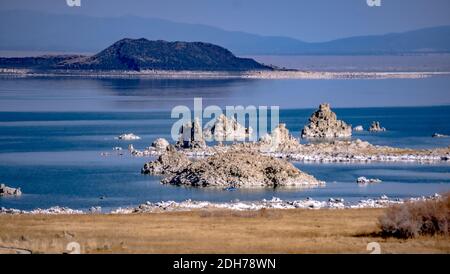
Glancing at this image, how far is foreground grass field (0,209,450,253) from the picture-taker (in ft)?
80.9

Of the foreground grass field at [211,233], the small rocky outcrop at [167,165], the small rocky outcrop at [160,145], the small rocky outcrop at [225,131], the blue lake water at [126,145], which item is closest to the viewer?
the foreground grass field at [211,233]

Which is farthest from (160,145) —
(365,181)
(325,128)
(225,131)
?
(365,181)

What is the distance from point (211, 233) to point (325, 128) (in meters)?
49.1

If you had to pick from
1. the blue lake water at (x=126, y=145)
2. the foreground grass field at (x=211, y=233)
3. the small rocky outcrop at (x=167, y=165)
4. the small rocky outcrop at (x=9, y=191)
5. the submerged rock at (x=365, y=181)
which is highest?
the foreground grass field at (x=211, y=233)

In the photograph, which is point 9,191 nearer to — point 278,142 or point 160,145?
point 160,145

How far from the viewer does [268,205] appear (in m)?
37.7

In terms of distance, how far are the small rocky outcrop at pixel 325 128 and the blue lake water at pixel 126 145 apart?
161 centimetres

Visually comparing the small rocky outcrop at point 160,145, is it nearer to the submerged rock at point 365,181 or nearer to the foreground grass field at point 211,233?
the submerged rock at point 365,181

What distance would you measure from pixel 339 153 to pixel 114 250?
124 feet

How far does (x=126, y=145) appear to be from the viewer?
68812 mm

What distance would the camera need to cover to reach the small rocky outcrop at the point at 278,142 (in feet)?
203

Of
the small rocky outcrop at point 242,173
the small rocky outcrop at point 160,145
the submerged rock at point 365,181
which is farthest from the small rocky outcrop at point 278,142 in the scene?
the small rocky outcrop at point 242,173

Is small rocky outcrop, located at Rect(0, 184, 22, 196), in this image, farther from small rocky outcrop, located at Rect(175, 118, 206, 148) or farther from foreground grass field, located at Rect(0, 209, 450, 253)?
small rocky outcrop, located at Rect(175, 118, 206, 148)
